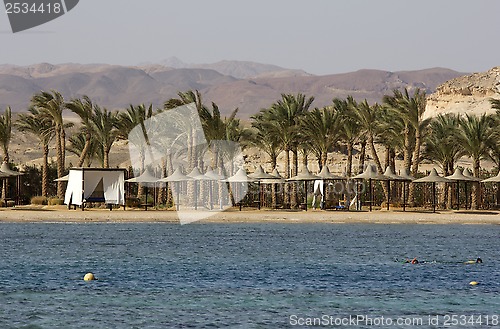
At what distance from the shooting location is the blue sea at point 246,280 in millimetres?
22266

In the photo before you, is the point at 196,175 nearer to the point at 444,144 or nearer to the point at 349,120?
the point at 349,120

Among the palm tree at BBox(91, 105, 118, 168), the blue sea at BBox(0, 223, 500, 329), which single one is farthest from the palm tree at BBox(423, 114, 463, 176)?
the palm tree at BBox(91, 105, 118, 168)

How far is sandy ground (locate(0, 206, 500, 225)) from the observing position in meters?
55.9

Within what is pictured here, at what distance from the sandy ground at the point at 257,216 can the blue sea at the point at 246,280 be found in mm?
6355

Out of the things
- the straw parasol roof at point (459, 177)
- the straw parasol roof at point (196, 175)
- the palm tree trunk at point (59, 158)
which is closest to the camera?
the straw parasol roof at point (459, 177)

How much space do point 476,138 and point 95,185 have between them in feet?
85.3

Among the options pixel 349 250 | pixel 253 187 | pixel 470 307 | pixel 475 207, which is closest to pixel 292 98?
pixel 253 187

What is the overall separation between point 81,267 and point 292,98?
38.3 metres

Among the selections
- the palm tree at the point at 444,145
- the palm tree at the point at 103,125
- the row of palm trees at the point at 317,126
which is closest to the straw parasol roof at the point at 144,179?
the palm tree at the point at 103,125

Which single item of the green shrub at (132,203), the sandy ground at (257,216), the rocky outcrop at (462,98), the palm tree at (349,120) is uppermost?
the rocky outcrop at (462,98)

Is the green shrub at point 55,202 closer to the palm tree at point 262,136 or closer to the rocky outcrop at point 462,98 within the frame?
the palm tree at point 262,136

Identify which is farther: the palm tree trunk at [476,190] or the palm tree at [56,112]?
the palm tree at [56,112]

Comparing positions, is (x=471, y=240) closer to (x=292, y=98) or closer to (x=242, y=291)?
(x=242, y=291)

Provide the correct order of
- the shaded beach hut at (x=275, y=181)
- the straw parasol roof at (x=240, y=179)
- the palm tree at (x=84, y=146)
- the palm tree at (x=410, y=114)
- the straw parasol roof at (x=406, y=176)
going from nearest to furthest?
1. the straw parasol roof at (x=240, y=179)
2. the straw parasol roof at (x=406, y=176)
3. the shaded beach hut at (x=275, y=181)
4. the palm tree at (x=410, y=114)
5. the palm tree at (x=84, y=146)
